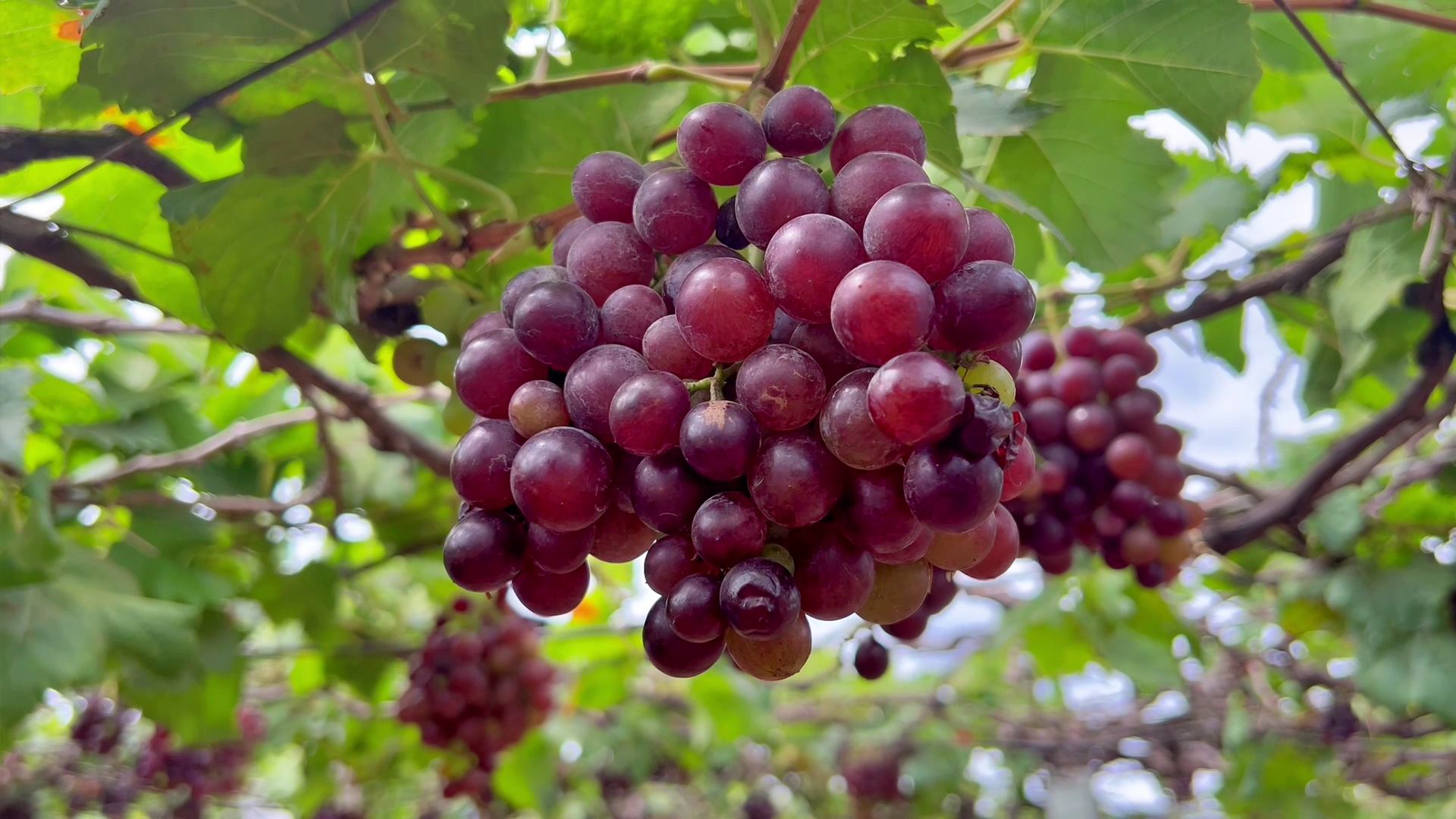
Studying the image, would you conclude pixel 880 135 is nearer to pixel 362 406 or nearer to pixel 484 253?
pixel 484 253

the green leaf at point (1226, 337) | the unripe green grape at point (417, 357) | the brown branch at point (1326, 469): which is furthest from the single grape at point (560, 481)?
the green leaf at point (1226, 337)

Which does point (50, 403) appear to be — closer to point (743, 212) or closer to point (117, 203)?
point (117, 203)

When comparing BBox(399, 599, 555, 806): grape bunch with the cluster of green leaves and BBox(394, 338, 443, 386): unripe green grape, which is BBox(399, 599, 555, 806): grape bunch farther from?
BBox(394, 338, 443, 386): unripe green grape

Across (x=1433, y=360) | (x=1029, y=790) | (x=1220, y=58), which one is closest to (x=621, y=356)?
(x=1220, y=58)

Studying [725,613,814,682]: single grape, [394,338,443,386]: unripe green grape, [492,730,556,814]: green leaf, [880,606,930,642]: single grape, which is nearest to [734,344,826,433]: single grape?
[725,613,814,682]: single grape

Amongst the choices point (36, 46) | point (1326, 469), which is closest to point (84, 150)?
point (36, 46)

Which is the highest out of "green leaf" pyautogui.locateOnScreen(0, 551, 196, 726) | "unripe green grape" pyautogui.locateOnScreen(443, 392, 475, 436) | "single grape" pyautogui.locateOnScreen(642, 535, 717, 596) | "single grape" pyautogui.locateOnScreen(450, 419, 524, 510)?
"single grape" pyautogui.locateOnScreen(450, 419, 524, 510)
